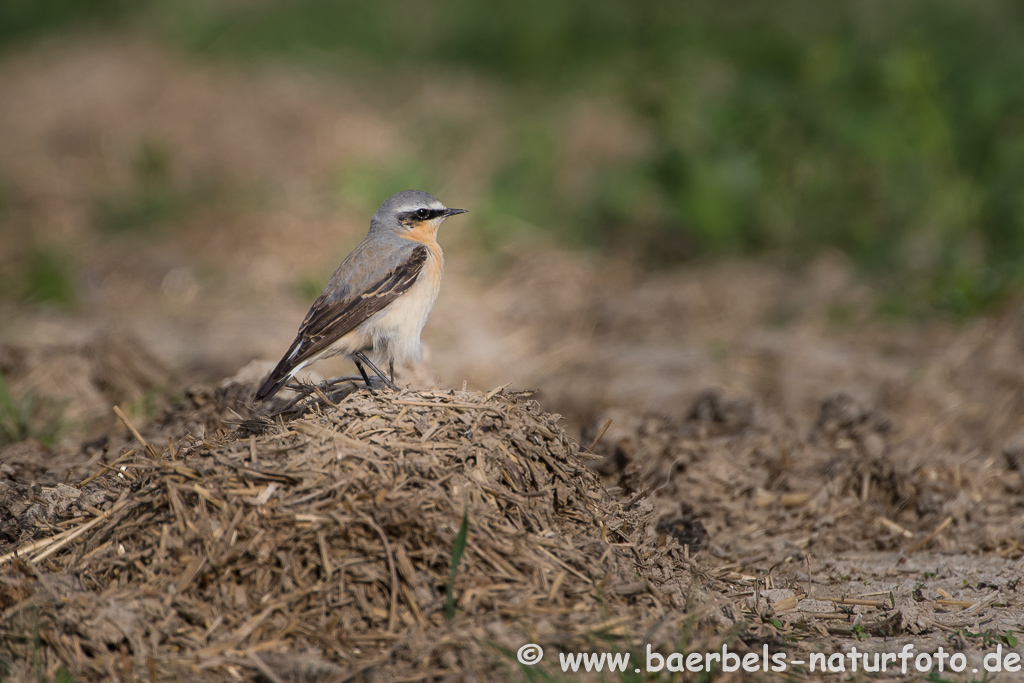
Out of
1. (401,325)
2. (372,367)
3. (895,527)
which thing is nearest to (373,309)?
(401,325)

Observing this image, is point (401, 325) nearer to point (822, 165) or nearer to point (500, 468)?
point (500, 468)

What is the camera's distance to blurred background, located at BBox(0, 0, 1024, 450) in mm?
7648

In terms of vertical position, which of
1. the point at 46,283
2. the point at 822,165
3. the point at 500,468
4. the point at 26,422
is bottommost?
the point at 500,468

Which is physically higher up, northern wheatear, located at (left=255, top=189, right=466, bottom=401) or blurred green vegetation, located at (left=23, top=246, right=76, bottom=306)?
blurred green vegetation, located at (left=23, top=246, right=76, bottom=306)

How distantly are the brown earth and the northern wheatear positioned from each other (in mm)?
415

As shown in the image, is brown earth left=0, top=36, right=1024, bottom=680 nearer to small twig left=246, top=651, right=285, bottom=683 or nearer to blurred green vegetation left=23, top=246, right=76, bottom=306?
small twig left=246, top=651, right=285, bottom=683

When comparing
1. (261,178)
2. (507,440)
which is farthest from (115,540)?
(261,178)

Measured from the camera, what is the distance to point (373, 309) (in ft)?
17.1

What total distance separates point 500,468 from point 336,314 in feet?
5.21

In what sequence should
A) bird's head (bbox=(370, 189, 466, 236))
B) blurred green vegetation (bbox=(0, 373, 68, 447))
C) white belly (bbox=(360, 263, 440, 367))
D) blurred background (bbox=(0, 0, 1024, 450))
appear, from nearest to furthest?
white belly (bbox=(360, 263, 440, 367)), blurred green vegetation (bbox=(0, 373, 68, 447)), bird's head (bbox=(370, 189, 466, 236)), blurred background (bbox=(0, 0, 1024, 450))

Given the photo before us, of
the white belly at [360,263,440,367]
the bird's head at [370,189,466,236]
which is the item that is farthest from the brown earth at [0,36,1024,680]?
the bird's head at [370,189,466,236]

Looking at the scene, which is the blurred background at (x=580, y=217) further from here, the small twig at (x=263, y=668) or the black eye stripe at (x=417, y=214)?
the small twig at (x=263, y=668)

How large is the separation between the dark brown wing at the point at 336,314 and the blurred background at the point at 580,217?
1.77 metres

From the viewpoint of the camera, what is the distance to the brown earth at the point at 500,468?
3510 mm
